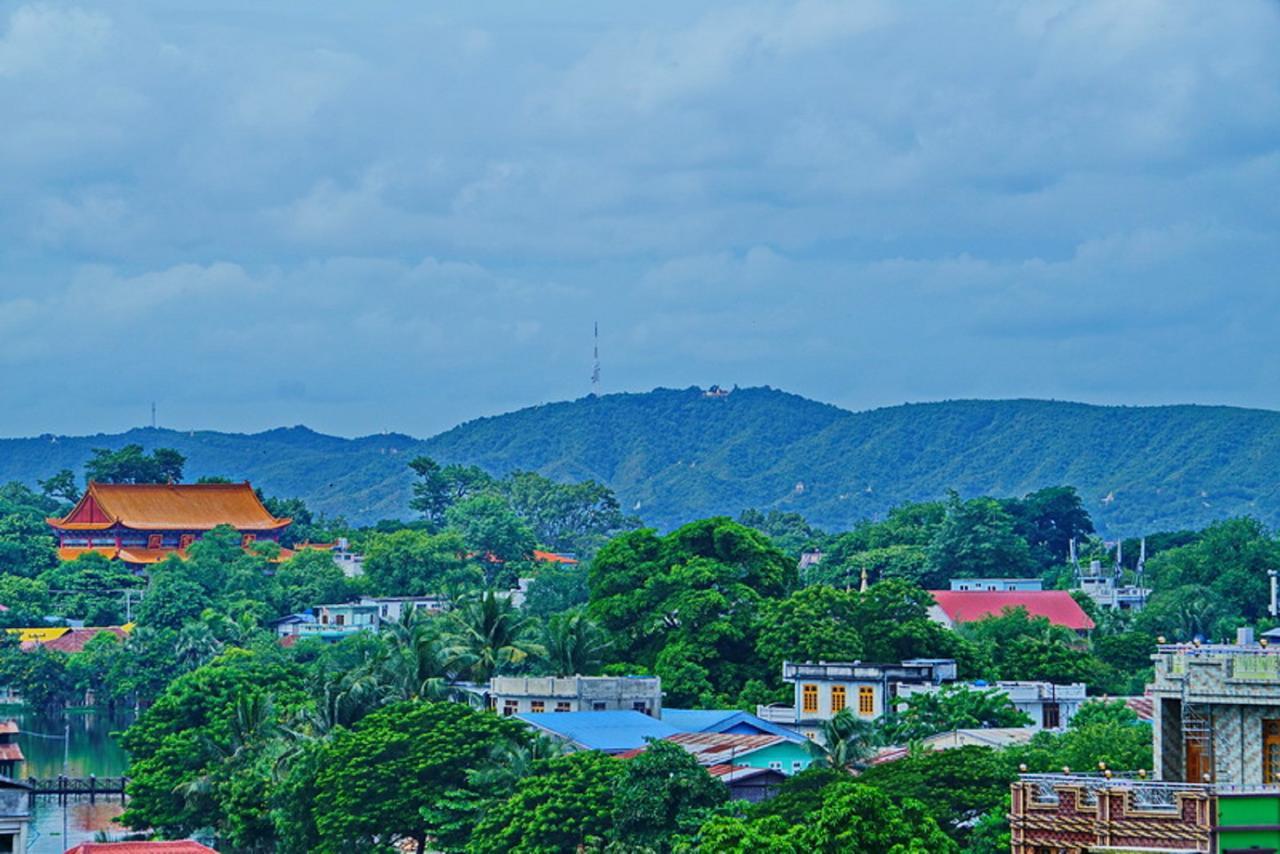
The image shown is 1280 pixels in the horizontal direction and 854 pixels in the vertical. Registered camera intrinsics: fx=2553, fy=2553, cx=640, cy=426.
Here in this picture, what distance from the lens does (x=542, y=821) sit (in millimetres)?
43281

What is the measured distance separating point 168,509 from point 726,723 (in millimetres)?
101968

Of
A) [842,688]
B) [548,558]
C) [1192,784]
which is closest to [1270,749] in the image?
[1192,784]

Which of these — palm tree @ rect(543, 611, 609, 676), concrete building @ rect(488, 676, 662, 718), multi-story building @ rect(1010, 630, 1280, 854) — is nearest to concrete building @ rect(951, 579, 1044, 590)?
palm tree @ rect(543, 611, 609, 676)

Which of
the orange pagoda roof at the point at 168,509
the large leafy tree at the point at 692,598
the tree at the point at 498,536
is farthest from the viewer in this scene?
the orange pagoda roof at the point at 168,509

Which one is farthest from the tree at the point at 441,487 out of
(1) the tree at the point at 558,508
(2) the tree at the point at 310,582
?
(2) the tree at the point at 310,582

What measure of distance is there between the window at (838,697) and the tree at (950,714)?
Result: 399cm

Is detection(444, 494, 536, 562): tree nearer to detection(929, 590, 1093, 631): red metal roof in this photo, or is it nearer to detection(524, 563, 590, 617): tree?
detection(524, 563, 590, 617): tree

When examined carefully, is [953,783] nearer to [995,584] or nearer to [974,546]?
[995,584]

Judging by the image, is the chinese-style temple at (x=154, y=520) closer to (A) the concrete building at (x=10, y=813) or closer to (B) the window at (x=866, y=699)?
(B) the window at (x=866, y=699)

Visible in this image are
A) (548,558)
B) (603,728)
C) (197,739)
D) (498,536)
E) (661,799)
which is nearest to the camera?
(661,799)

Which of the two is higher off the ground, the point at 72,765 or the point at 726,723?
the point at 726,723

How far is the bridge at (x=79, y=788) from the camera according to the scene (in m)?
71.1

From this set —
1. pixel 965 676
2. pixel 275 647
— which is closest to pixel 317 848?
pixel 965 676

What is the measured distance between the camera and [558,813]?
1710 inches
